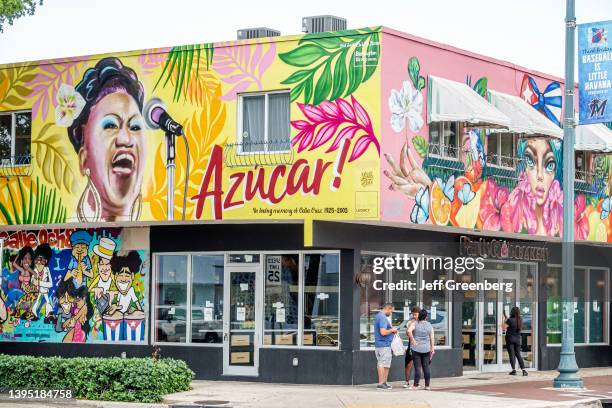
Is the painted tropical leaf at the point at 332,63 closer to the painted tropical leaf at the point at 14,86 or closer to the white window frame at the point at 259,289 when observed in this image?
the white window frame at the point at 259,289

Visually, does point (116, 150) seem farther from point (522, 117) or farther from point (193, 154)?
point (522, 117)

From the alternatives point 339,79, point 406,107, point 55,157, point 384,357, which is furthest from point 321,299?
point 55,157

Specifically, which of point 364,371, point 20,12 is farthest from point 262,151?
point 20,12

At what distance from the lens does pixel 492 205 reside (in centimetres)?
2648

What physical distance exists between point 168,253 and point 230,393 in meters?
5.64

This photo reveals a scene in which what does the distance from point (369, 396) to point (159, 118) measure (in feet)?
26.1

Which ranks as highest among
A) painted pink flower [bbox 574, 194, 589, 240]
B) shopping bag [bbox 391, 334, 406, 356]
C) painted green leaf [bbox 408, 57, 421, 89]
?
painted green leaf [bbox 408, 57, 421, 89]

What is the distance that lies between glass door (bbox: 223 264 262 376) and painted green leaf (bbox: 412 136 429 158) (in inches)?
177

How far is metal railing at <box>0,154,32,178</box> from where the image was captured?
27281 millimetres

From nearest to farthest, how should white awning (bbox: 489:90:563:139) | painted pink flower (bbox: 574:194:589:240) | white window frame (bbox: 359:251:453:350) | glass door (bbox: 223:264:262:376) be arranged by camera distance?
white window frame (bbox: 359:251:453:350)
glass door (bbox: 223:264:262:376)
white awning (bbox: 489:90:563:139)
painted pink flower (bbox: 574:194:589:240)

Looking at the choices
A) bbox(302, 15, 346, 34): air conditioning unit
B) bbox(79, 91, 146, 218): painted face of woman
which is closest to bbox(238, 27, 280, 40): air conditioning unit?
bbox(302, 15, 346, 34): air conditioning unit

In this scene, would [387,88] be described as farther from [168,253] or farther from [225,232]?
[168,253]

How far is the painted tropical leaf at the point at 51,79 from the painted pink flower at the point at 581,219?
41.7ft

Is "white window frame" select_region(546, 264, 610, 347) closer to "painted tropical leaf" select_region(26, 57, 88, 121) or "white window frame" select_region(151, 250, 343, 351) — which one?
"white window frame" select_region(151, 250, 343, 351)
